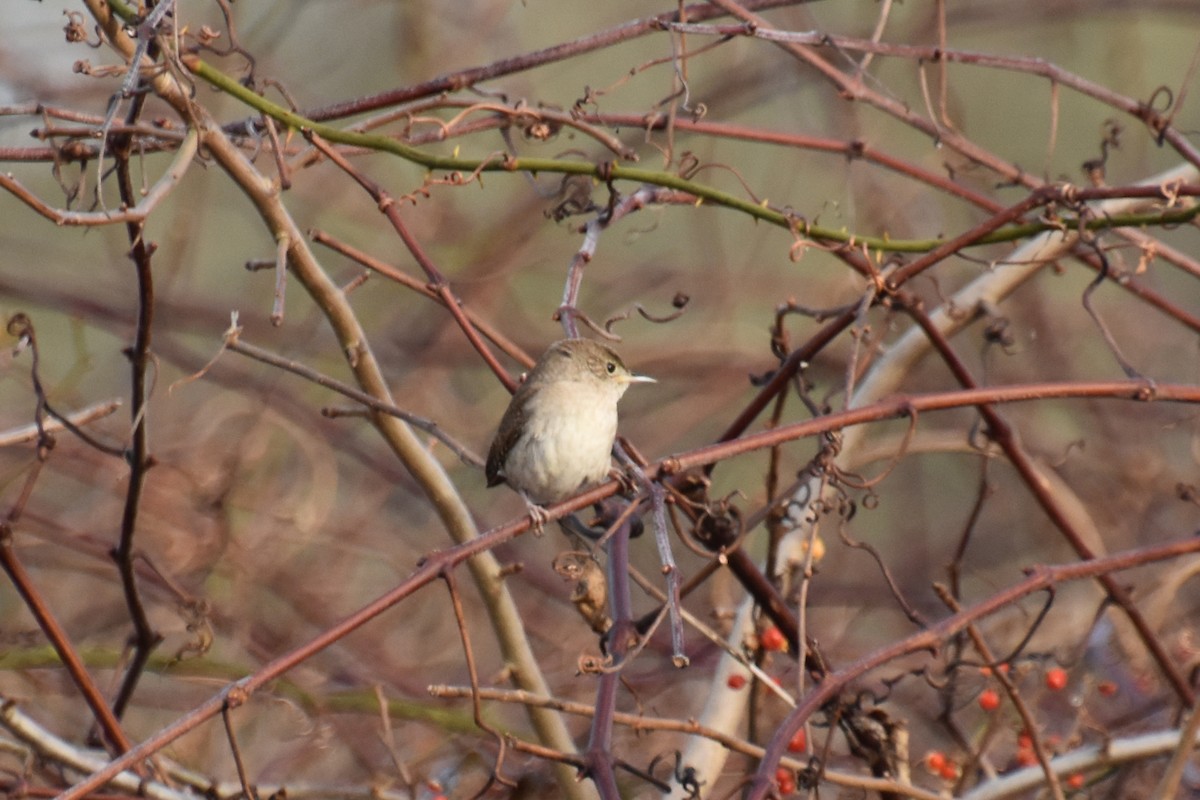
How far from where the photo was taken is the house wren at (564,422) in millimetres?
4012

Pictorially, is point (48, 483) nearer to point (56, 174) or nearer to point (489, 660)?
point (489, 660)

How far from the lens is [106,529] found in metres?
5.53

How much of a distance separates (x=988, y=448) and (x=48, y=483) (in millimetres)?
4629

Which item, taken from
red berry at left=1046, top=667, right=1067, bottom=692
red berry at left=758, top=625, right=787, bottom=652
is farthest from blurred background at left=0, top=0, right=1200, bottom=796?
red berry at left=758, top=625, right=787, bottom=652

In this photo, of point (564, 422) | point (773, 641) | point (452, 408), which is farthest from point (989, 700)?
point (452, 408)

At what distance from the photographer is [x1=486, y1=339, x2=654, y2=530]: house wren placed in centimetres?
401

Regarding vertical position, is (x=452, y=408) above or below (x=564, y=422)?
above

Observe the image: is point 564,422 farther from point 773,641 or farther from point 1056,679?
point 1056,679

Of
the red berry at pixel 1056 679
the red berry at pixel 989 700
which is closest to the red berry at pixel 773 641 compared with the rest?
the red berry at pixel 989 700

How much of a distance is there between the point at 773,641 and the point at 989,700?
0.61 meters

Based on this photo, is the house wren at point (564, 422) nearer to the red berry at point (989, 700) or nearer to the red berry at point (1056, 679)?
the red berry at point (989, 700)

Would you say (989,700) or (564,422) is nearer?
(989,700)

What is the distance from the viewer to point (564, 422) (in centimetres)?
405


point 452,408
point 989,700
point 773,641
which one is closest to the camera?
point 773,641
